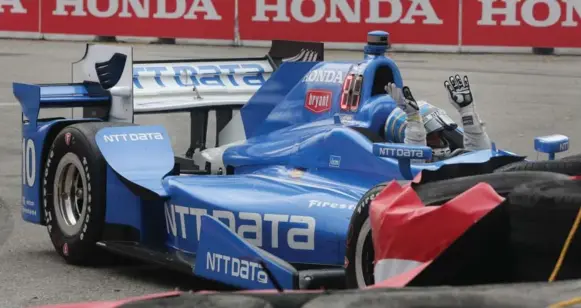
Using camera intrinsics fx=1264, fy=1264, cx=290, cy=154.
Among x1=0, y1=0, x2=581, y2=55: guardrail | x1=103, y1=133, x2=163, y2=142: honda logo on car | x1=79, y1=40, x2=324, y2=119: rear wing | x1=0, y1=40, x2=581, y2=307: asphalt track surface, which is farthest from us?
x1=0, y1=0, x2=581, y2=55: guardrail

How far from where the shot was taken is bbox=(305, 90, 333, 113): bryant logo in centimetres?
745

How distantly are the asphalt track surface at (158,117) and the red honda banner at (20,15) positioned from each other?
47 cm

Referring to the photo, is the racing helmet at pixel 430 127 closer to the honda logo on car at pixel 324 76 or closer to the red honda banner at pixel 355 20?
the honda logo on car at pixel 324 76

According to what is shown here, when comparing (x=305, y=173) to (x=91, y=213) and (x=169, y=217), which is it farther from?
(x=91, y=213)

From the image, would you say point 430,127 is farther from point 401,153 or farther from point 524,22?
point 524,22

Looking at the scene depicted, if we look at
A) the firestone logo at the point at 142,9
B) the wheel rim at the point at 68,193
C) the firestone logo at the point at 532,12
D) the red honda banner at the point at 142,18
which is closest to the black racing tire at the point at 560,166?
the wheel rim at the point at 68,193

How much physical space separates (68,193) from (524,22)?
1514 centimetres

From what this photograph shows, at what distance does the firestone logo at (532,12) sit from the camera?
21.5 meters

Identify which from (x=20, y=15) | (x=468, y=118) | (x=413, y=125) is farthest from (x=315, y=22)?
(x=413, y=125)

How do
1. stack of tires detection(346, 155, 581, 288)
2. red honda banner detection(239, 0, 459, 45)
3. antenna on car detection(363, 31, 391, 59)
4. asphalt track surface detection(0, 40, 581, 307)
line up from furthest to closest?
red honda banner detection(239, 0, 459, 45), antenna on car detection(363, 31, 391, 59), asphalt track surface detection(0, 40, 581, 307), stack of tires detection(346, 155, 581, 288)

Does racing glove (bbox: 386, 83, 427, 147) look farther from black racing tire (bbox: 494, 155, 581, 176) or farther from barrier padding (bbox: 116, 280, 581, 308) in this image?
barrier padding (bbox: 116, 280, 581, 308)

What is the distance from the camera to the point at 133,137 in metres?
7.51

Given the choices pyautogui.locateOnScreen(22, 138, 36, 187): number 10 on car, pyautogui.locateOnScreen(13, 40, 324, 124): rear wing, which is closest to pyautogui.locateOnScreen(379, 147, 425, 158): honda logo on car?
pyautogui.locateOnScreen(13, 40, 324, 124): rear wing

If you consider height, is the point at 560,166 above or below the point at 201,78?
below
